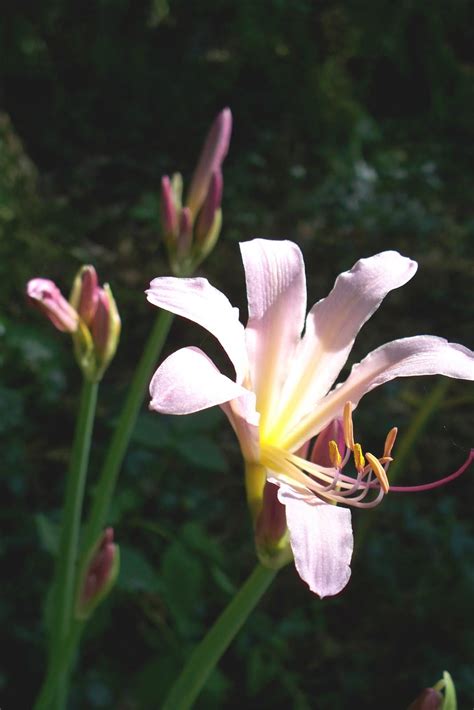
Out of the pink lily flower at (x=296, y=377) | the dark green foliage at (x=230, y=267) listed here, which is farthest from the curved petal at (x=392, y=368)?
the dark green foliage at (x=230, y=267)

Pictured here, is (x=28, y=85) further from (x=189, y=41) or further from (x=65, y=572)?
(x=65, y=572)

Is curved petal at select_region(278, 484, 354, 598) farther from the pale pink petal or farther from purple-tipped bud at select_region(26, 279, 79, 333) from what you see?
purple-tipped bud at select_region(26, 279, 79, 333)

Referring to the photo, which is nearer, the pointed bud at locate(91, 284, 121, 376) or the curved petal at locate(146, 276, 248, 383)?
the curved petal at locate(146, 276, 248, 383)

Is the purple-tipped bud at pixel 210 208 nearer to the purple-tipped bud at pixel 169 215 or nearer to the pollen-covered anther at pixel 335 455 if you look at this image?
the purple-tipped bud at pixel 169 215

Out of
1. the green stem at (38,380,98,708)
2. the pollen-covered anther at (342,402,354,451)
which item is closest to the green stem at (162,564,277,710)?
the pollen-covered anther at (342,402,354,451)

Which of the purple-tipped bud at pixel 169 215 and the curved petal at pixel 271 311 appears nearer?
the curved petal at pixel 271 311

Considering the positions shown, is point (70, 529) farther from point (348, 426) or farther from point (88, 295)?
point (348, 426)

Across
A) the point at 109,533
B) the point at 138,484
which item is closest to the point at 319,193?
the point at 138,484
